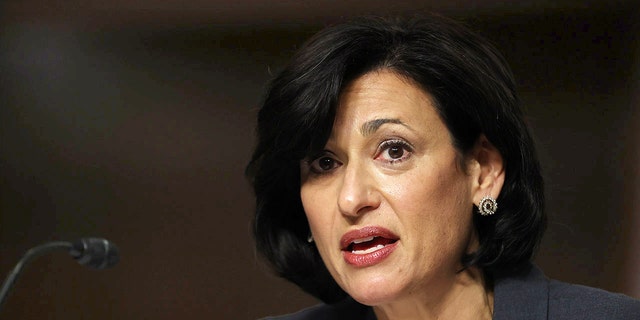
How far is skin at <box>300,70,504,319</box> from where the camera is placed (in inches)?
64.3

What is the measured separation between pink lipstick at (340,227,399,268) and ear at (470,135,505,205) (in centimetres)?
19

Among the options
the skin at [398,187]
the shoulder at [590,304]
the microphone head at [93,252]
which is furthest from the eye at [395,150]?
the microphone head at [93,252]

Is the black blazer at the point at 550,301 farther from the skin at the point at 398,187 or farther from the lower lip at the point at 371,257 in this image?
the lower lip at the point at 371,257

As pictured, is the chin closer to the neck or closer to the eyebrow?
the neck

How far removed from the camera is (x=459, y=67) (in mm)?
1677

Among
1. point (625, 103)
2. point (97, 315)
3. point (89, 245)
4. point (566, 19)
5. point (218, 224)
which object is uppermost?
point (89, 245)

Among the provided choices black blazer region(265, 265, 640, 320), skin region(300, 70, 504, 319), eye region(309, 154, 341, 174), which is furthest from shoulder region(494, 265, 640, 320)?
eye region(309, 154, 341, 174)

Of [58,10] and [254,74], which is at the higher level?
[58,10]

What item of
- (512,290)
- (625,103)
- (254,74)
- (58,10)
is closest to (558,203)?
(625,103)

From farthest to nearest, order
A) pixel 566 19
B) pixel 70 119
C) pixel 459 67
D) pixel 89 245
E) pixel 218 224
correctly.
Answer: pixel 70 119 → pixel 218 224 → pixel 566 19 → pixel 459 67 → pixel 89 245

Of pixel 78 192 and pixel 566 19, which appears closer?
pixel 566 19

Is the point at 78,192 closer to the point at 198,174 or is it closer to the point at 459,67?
the point at 198,174

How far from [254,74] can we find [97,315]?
85 centimetres

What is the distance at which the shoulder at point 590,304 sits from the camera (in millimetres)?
1709
